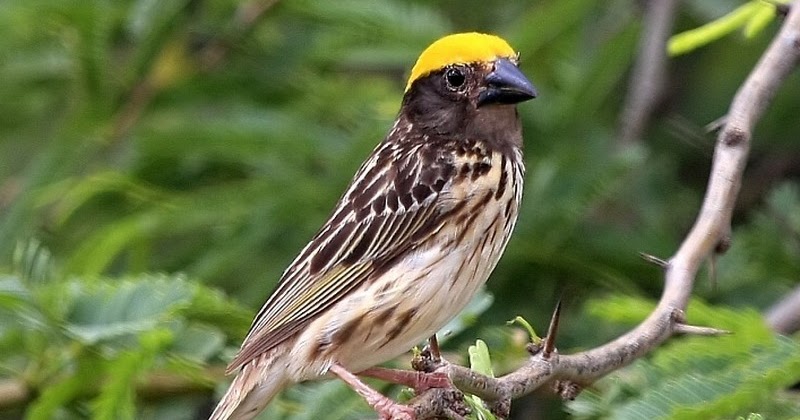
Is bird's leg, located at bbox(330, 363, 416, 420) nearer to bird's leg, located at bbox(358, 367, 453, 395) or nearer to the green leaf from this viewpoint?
bird's leg, located at bbox(358, 367, 453, 395)

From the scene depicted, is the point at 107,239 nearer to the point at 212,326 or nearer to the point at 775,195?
the point at 212,326

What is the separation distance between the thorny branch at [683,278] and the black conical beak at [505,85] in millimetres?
550

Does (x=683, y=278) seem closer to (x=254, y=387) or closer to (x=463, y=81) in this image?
(x=463, y=81)

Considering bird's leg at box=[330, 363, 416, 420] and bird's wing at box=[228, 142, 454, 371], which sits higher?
bird's wing at box=[228, 142, 454, 371]

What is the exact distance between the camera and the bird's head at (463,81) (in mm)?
3783

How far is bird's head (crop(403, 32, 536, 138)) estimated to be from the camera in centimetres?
378

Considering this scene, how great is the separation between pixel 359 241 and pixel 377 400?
57cm

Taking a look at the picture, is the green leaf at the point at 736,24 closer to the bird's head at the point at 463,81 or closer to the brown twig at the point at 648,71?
the bird's head at the point at 463,81

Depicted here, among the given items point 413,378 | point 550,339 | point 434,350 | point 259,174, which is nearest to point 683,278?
point 550,339

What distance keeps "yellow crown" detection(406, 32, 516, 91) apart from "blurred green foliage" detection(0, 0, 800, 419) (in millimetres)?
676

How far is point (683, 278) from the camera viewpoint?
3.21 meters

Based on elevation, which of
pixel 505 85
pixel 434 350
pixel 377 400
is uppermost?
pixel 505 85

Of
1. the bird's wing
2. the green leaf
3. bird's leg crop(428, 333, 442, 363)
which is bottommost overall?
bird's leg crop(428, 333, 442, 363)

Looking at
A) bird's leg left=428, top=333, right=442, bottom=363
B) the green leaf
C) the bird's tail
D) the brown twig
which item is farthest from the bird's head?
the brown twig
